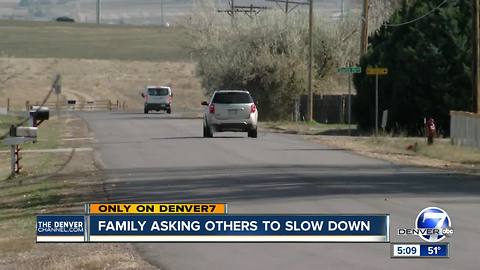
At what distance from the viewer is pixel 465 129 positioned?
3616 centimetres

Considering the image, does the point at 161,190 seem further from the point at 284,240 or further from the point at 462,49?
the point at 462,49

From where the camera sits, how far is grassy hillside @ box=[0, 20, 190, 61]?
5167 inches

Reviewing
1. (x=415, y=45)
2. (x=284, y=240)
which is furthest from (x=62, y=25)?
(x=284, y=240)

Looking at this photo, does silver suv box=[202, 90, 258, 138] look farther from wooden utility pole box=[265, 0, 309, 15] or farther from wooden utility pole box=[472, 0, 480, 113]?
wooden utility pole box=[265, 0, 309, 15]

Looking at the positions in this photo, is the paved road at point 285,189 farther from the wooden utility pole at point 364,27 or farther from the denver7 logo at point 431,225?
the wooden utility pole at point 364,27

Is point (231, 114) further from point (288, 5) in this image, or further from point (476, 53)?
point (288, 5)

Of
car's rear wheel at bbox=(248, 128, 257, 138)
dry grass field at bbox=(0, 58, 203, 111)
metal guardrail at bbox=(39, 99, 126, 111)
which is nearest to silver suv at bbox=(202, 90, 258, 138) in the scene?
car's rear wheel at bbox=(248, 128, 257, 138)

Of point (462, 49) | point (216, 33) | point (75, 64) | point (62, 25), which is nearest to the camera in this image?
point (462, 49)

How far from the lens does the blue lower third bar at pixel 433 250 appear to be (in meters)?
11.2

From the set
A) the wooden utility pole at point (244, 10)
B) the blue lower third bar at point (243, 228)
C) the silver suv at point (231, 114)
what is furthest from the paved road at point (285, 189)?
the wooden utility pole at point (244, 10)

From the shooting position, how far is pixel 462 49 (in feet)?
153

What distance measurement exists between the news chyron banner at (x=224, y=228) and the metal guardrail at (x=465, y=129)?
2350 centimetres

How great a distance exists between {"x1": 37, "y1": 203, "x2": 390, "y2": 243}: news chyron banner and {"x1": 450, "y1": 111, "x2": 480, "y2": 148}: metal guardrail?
77.1 ft

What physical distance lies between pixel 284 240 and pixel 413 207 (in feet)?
18.6
